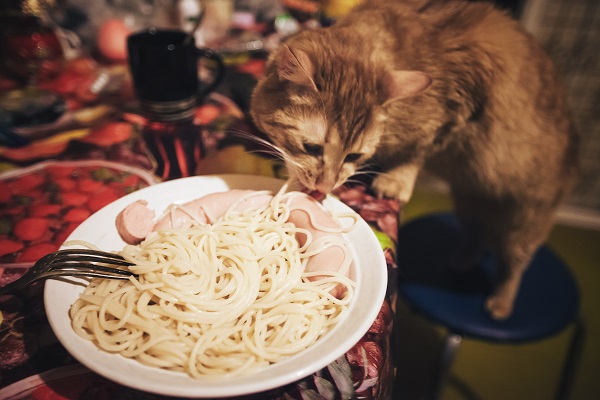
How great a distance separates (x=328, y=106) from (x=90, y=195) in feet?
2.10

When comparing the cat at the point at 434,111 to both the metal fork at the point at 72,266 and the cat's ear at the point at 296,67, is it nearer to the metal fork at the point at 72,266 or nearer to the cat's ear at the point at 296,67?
the cat's ear at the point at 296,67

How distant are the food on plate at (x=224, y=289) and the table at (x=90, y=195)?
0.07 meters

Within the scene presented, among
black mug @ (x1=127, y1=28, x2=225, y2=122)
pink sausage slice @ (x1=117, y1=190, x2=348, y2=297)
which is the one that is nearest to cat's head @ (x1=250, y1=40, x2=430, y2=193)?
pink sausage slice @ (x1=117, y1=190, x2=348, y2=297)

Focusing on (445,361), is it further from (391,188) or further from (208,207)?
(208,207)

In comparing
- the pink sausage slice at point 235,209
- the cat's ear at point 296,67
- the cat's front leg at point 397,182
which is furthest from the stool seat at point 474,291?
the cat's ear at point 296,67

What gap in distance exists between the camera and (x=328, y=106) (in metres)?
0.96

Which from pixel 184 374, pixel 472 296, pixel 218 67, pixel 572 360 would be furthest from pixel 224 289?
pixel 572 360

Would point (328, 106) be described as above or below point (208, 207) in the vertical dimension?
above

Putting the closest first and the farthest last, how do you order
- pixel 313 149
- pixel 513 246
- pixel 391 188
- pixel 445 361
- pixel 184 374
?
1. pixel 184 374
2. pixel 313 149
3. pixel 391 188
4. pixel 513 246
5. pixel 445 361

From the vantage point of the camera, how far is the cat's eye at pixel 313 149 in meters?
1.01

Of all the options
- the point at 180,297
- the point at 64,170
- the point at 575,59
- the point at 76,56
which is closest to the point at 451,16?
the point at 180,297

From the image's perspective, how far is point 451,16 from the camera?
1176 millimetres

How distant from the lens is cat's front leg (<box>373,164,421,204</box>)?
3.82 feet

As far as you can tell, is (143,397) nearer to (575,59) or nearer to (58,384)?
(58,384)
